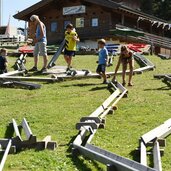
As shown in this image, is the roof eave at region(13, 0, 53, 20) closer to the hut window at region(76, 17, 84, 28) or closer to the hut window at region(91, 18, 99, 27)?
the hut window at region(76, 17, 84, 28)

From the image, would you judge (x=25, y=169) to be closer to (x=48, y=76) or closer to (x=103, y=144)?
(x=103, y=144)

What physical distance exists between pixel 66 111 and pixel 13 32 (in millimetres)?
57055

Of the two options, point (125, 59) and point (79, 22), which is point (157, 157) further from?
point (79, 22)

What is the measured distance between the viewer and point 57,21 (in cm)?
4619

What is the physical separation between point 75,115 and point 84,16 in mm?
36335

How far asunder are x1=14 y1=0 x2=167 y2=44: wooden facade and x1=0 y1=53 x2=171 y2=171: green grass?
2832cm

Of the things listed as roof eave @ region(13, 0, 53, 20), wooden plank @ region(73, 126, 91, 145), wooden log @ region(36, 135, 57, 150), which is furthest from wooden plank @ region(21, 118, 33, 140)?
roof eave @ region(13, 0, 53, 20)

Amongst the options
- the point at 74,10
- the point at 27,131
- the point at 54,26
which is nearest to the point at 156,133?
the point at 27,131

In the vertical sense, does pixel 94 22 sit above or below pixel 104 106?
above

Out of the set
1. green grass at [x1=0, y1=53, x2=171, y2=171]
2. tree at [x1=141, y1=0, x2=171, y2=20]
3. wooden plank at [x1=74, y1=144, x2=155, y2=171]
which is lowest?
green grass at [x1=0, y1=53, x2=171, y2=171]

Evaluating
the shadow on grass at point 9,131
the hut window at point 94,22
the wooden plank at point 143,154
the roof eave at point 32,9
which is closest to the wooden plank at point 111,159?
the wooden plank at point 143,154

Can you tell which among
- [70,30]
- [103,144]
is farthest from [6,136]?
[70,30]

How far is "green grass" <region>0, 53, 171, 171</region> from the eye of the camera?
5941 millimetres

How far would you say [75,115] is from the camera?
898cm
